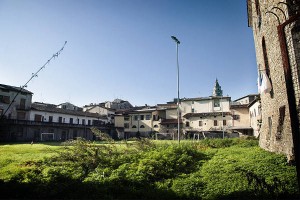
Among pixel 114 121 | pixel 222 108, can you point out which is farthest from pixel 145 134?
pixel 222 108

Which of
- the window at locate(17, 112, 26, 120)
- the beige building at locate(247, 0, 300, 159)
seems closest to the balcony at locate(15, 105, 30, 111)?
the window at locate(17, 112, 26, 120)

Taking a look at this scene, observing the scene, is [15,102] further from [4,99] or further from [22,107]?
[4,99]

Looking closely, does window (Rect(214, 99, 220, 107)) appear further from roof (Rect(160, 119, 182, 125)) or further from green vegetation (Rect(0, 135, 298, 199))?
green vegetation (Rect(0, 135, 298, 199))

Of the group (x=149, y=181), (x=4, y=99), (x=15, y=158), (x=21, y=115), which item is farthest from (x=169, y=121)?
(x=149, y=181)

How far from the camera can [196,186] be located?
24.2ft

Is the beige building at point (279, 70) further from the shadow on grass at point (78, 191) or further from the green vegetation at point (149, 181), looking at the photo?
the shadow on grass at point (78, 191)

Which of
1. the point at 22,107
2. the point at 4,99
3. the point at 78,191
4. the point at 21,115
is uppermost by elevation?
the point at 4,99

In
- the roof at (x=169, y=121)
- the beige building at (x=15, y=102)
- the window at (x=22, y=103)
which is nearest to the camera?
the beige building at (x=15, y=102)

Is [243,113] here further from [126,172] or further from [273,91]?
[126,172]

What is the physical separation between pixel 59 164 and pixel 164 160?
551 centimetres

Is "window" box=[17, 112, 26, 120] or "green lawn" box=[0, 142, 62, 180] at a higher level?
"window" box=[17, 112, 26, 120]

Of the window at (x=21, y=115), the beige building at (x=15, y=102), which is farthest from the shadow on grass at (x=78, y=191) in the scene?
the window at (x=21, y=115)

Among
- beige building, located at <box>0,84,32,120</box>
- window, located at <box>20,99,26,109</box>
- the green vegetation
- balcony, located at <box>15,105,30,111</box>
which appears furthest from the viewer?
window, located at <box>20,99,26,109</box>

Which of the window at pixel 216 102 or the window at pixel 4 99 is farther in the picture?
the window at pixel 216 102
